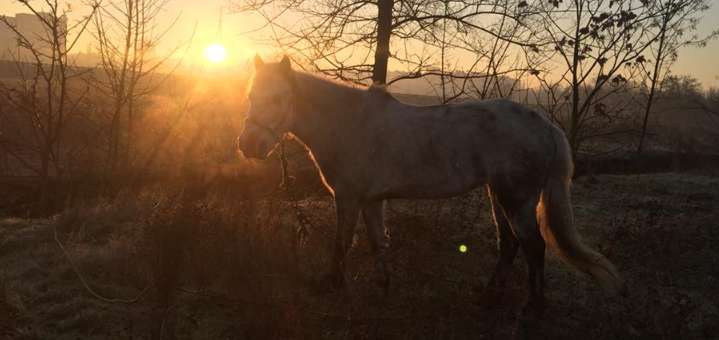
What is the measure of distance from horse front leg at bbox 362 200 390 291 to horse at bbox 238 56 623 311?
0.02 meters

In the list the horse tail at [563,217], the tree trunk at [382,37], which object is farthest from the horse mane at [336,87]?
the tree trunk at [382,37]

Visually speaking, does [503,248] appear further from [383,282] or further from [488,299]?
[383,282]

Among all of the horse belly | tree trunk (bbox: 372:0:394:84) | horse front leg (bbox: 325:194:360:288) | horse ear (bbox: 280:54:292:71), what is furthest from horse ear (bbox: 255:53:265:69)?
tree trunk (bbox: 372:0:394:84)

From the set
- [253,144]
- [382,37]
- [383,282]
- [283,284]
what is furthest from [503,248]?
[382,37]

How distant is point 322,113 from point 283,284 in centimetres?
179

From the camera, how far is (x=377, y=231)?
5.45m

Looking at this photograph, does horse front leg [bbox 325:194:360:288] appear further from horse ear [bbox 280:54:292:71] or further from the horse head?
horse ear [bbox 280:54:292:71]

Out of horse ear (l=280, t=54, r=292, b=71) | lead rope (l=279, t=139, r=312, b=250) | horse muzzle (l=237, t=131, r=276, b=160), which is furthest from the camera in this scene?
horse ear (l=280, t=54, r=292, b=71)

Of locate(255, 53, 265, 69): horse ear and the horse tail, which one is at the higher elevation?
locate(255, 53, 265, 69): horse ear

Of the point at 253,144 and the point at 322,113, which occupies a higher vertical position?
the point at 322,113

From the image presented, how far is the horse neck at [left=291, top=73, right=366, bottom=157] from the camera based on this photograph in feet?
17.3

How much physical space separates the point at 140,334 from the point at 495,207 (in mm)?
3598

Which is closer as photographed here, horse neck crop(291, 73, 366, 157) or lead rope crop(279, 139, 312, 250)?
lead rope crop(279, 139, 312, 250)

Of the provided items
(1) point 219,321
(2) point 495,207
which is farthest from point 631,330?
(1) point 219,321
